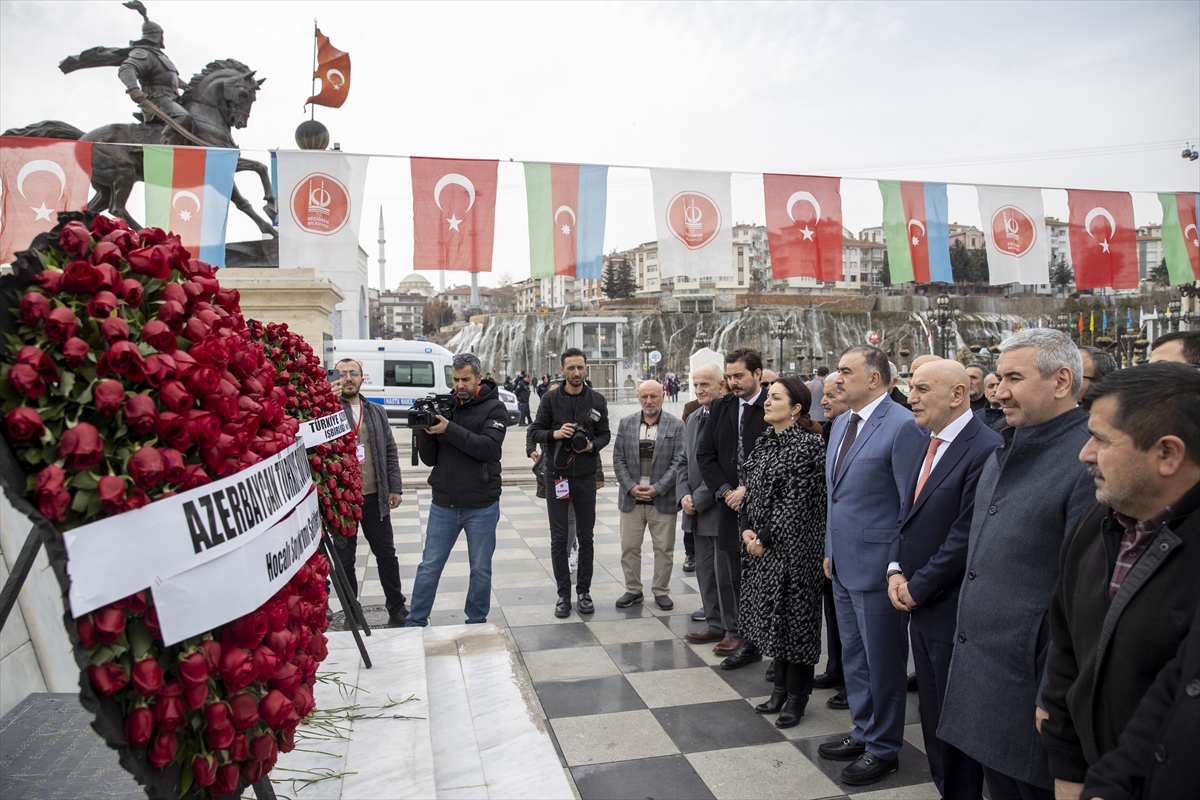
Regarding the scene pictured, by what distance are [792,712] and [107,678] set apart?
320 centimetres

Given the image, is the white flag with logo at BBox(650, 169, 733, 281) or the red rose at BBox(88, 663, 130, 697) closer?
the red rose at BBox(88, 663, 130, 697)

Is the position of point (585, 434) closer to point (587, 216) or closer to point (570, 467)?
point (570, 467)

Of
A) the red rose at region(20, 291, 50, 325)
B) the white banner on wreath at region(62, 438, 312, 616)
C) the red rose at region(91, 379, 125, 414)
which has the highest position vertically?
the red rose at region(20, 291, 50, 325)

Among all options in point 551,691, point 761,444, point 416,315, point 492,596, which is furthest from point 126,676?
point 416,315

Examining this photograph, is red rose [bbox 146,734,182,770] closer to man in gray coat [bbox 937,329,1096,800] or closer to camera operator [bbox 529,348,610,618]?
man in gray coat [bbox 937,329,1096,800]

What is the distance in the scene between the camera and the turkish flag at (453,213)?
333 inches

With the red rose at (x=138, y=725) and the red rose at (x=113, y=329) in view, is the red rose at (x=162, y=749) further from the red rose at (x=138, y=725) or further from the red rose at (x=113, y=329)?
the red rose at (x=113, y=329)

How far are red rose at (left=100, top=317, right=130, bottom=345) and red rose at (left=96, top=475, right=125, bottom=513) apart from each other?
28cm

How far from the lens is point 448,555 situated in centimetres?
489

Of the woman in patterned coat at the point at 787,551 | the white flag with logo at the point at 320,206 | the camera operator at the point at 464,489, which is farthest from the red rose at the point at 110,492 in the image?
the white flag with logo at the point at 320,206

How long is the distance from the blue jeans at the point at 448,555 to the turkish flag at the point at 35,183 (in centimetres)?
550

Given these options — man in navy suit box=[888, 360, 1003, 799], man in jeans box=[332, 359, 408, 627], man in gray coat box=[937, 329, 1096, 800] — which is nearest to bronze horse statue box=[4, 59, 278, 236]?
man in jeans box=[332, 359, 408, 627]

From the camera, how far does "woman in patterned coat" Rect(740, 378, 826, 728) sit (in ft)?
12.3

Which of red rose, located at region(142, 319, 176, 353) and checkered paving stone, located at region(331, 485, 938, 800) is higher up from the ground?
red rose, located at region(142, 319, 176, 353)
